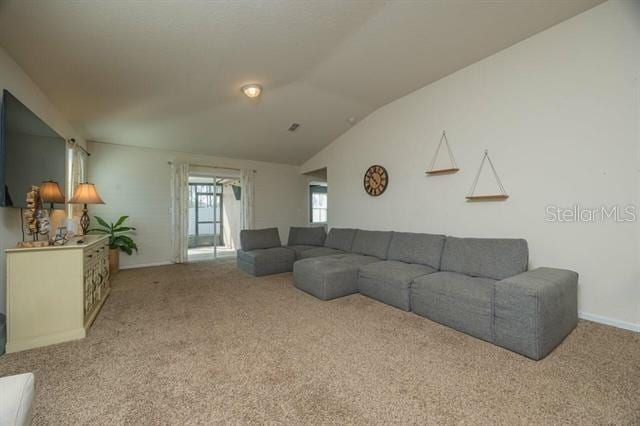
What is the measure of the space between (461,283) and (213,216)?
18.3ft

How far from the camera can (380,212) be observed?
483 centimetres

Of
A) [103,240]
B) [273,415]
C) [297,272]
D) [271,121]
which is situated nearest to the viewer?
[273,415]

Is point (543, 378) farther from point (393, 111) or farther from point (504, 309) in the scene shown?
point (393, 111)

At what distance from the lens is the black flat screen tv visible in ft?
6.94

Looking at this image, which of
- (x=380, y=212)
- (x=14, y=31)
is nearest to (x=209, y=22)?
(x=14, y=31)

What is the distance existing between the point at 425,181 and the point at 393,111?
1398 millimetres

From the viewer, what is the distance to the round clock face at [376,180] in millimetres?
4715

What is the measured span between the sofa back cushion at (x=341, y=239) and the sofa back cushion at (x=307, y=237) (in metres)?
0.32

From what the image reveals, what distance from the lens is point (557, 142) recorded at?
279 centimetres

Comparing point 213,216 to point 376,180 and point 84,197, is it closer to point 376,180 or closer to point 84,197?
point 84,197

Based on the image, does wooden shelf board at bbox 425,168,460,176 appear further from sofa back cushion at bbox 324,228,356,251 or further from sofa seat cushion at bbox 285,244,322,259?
sofa seat cushion at bbox 285,244,322,259

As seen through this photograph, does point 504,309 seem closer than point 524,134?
Yes

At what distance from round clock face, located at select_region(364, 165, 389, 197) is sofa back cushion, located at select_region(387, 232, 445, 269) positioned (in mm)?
1033

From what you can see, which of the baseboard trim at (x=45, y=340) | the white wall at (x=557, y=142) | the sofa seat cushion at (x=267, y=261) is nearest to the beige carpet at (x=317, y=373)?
the baseboard trim at (x=45, y=340)
